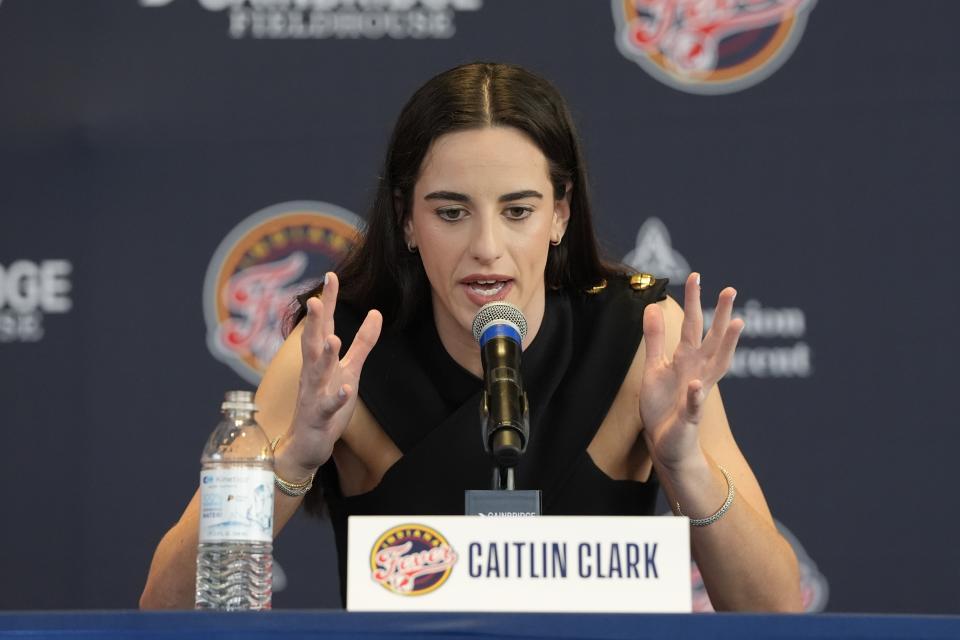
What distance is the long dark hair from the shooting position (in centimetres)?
181

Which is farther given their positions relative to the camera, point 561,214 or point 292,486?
point 561,214

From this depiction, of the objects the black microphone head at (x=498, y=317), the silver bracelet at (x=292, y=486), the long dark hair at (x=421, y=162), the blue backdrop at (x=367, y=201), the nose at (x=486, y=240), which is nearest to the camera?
the black microphone head at (x=498, y=317)

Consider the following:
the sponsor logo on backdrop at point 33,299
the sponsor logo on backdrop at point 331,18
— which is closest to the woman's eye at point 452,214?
the sponsor logo on backdrop at point 331,18

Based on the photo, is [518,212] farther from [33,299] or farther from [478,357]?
[33,299]

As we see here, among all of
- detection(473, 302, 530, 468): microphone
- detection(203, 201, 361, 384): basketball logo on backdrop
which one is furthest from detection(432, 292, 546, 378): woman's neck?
detection(203, 201, 361, 384): basketball logo on backdrop

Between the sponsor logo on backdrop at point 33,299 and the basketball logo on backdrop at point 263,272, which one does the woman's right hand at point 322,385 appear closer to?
the basketball logo on backdrop at point 263,272

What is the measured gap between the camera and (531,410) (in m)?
1.86

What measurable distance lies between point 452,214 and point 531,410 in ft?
1.03

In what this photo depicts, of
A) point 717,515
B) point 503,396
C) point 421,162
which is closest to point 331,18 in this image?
point 421,162

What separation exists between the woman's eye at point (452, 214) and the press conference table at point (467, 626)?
0.87 meters

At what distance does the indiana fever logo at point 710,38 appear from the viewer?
2.62 meters

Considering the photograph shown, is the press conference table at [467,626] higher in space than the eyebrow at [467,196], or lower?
lower

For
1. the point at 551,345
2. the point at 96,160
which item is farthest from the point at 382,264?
the point at 96,160

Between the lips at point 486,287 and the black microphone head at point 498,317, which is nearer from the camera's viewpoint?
the black microphone head at point 498,317
